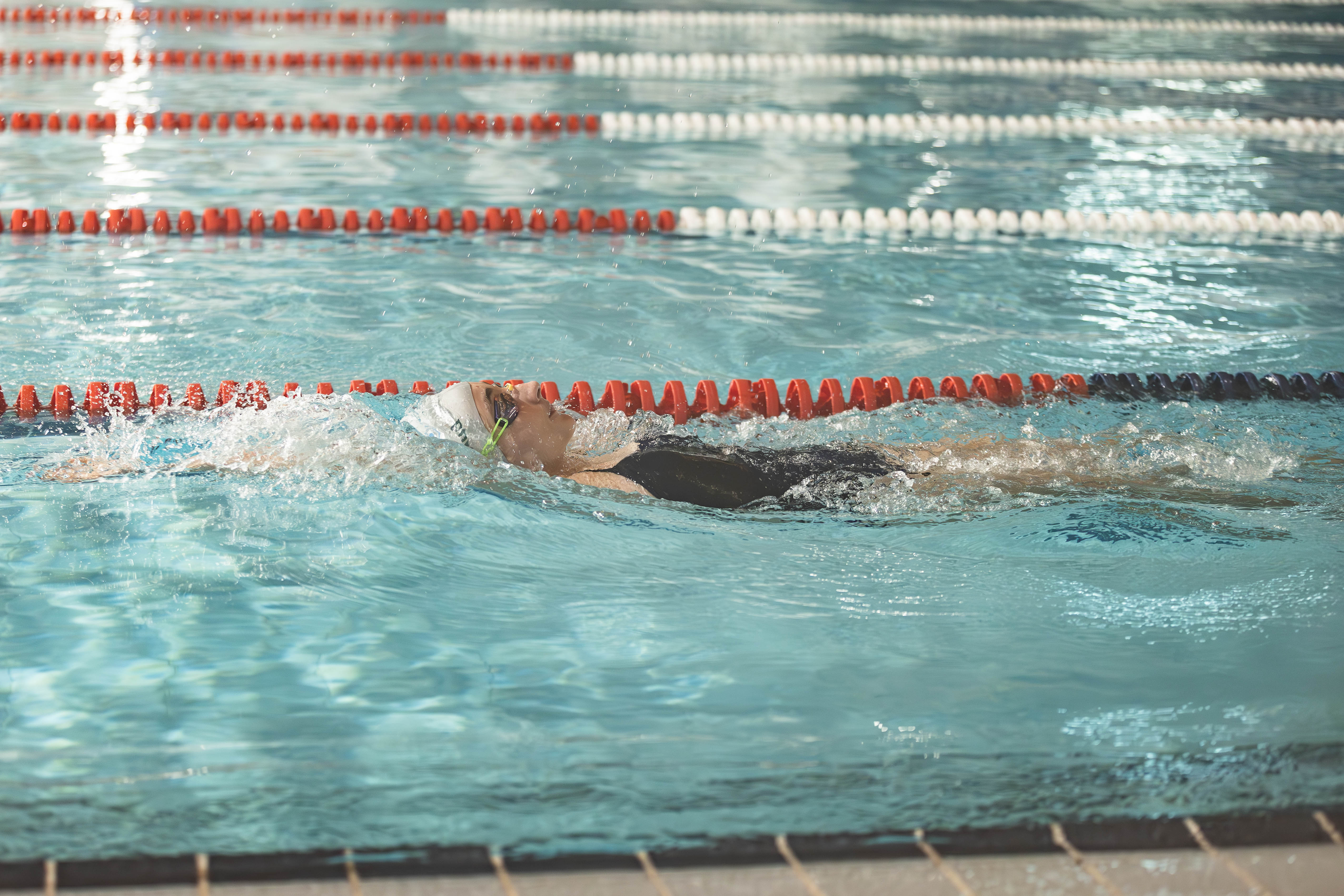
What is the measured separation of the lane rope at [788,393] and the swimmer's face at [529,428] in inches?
26.1

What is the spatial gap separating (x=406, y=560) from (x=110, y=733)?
934 millimetres

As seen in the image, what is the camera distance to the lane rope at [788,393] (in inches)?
161

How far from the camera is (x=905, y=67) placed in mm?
10922

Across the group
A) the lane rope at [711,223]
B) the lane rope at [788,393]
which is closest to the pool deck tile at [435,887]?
the lane rope at [788,393]

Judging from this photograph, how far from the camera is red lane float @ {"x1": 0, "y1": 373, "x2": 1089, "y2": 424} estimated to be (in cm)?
408

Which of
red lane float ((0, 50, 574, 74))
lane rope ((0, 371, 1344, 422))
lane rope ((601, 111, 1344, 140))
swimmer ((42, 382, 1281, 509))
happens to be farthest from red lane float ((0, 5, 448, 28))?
swimmer ((42, 382, 1281, 509))

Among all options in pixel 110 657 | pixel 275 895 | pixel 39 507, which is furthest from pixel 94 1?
pixel 275 895

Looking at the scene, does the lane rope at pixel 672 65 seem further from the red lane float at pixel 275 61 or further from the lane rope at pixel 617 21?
the lane rope at pixel 617 21

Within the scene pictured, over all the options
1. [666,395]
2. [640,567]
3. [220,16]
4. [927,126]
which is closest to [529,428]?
[640,567]

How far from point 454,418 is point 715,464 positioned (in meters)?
0.72

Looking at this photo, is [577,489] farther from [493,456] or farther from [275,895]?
[275,895]

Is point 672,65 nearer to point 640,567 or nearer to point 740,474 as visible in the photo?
point 740,474

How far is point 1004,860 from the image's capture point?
206cm

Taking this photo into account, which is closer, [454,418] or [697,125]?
[454,418]
